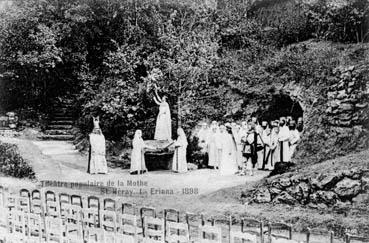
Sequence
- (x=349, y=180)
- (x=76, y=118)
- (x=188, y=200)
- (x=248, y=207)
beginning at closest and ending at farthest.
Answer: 1. (x=349, y=180)
2. (x=248, y=207)
3. (x=188, y=200)
4. (x=76, y=118)

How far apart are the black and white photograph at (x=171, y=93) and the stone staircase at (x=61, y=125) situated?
0.02 meters

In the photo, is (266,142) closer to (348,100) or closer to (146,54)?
(348,100)

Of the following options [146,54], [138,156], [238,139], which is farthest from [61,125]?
[238,139]

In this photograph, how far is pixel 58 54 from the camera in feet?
30.1

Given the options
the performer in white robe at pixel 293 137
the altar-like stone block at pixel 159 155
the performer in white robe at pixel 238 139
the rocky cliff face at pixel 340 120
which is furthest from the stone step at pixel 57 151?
the rocky cliff face at pixel 340 120

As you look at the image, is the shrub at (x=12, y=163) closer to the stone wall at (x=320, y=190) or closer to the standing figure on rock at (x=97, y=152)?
the standing figure on rock at (x=97, y=152)

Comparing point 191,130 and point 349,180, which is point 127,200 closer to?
point 191,130

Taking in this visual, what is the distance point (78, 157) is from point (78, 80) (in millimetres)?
1502

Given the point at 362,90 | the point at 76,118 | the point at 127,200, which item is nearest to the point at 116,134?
the point at 76,118

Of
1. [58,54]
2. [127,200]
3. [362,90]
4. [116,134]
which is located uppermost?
[58,54]

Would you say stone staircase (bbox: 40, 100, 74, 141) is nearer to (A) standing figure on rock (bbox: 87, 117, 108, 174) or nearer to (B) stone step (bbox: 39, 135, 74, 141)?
(B) stone step (bbox: 39, 135, 74, 141)

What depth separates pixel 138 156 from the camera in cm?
845

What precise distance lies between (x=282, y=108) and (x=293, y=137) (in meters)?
1.13

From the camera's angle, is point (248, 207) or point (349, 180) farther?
point (248, 207)
